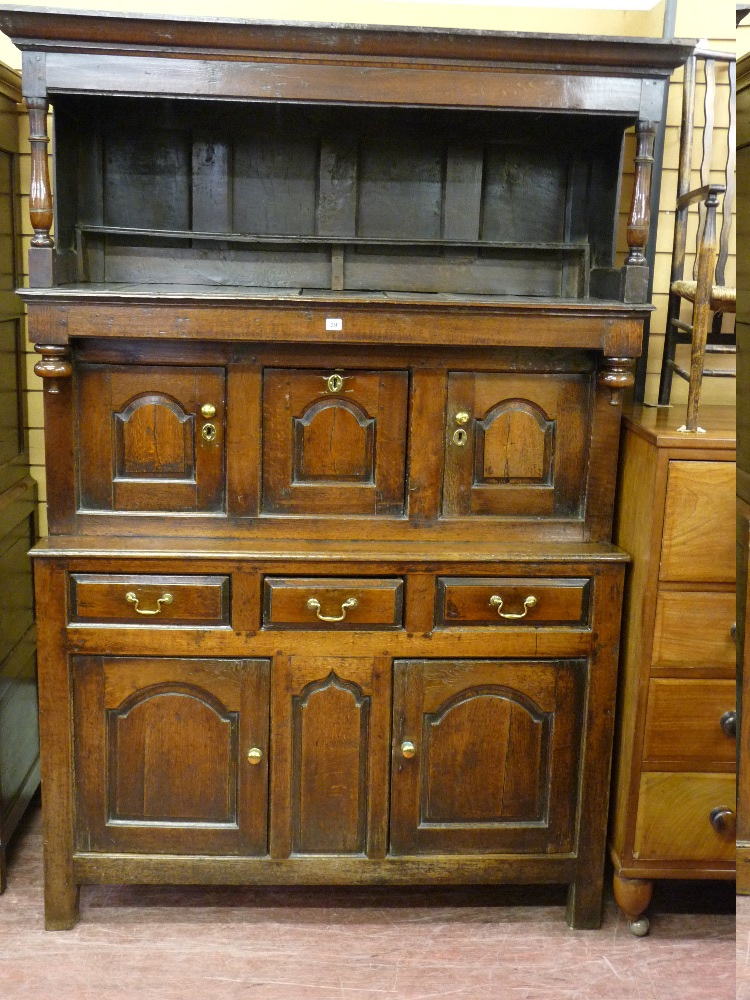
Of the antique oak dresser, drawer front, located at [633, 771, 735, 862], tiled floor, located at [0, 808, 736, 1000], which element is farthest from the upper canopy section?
tiled floor, located at [0, 808, 736, 1000]

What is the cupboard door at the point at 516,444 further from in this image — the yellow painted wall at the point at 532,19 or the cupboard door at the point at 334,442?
the yellow painted wall at the point at 532,19

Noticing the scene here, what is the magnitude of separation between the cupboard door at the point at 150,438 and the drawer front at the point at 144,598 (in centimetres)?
18

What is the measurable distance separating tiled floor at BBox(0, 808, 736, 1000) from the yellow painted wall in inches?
63.5

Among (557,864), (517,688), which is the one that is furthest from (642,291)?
(557,864)

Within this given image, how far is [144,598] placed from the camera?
7.50ft

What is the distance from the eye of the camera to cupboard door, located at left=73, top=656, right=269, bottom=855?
232cm

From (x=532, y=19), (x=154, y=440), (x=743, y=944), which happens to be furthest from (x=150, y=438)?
(x=743, y=944)

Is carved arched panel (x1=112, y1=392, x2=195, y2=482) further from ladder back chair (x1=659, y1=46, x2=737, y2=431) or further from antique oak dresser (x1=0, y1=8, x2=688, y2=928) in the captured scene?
ladder back chair (x1=659, y1=46, x2=737, y2=431)

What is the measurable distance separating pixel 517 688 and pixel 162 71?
1688 mm

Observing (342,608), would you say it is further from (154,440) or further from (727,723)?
(727,723)

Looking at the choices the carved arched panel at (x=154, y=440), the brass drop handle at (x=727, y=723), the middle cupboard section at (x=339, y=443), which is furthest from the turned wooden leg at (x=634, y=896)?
the carved arched panel at (x=154, y=440)

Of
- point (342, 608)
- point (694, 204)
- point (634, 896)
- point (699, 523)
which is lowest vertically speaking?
point (634, 896)

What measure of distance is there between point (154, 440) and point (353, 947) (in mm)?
1382

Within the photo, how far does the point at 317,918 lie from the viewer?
98.4 inches
